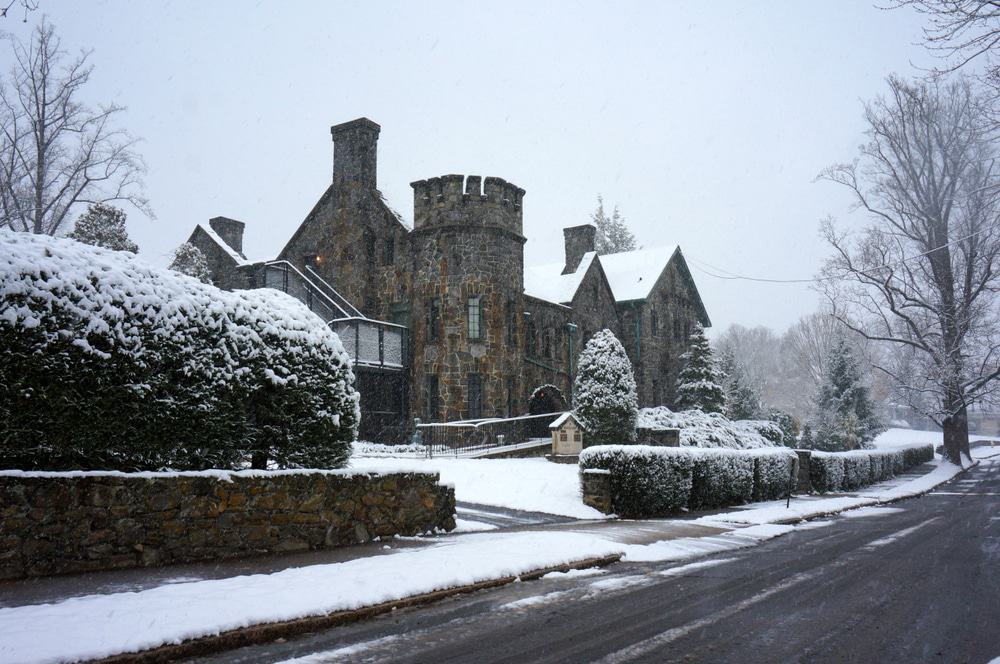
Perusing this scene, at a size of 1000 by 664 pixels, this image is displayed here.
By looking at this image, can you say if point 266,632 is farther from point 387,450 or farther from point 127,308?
point 387,450

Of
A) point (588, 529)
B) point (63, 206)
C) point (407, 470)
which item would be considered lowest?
point (588, 529)

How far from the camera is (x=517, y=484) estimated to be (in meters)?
17.9

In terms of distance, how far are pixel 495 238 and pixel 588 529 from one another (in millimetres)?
17995

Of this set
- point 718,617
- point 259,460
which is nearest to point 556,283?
point 259,460

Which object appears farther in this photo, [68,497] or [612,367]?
[612,367]

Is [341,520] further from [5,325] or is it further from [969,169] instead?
[969,169]

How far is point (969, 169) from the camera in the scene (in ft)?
119

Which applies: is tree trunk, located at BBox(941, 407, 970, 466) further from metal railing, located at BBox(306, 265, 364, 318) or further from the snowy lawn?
metal railing, located at BBox(306, 265, 364, 318)

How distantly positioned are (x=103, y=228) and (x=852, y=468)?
1248 inches

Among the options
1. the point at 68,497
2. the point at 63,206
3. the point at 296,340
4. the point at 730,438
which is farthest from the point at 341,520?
the point at 63,206

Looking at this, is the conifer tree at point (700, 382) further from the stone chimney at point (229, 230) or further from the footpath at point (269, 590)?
the stone chimney at point (229, 230)

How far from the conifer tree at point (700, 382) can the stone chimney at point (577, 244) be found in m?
8.06

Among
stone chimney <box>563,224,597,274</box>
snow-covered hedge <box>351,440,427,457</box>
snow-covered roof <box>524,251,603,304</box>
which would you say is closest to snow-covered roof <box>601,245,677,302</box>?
stone chimney <box>563,224,597,274</box>

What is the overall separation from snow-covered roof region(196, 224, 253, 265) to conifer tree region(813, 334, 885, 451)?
35977 millimetres
